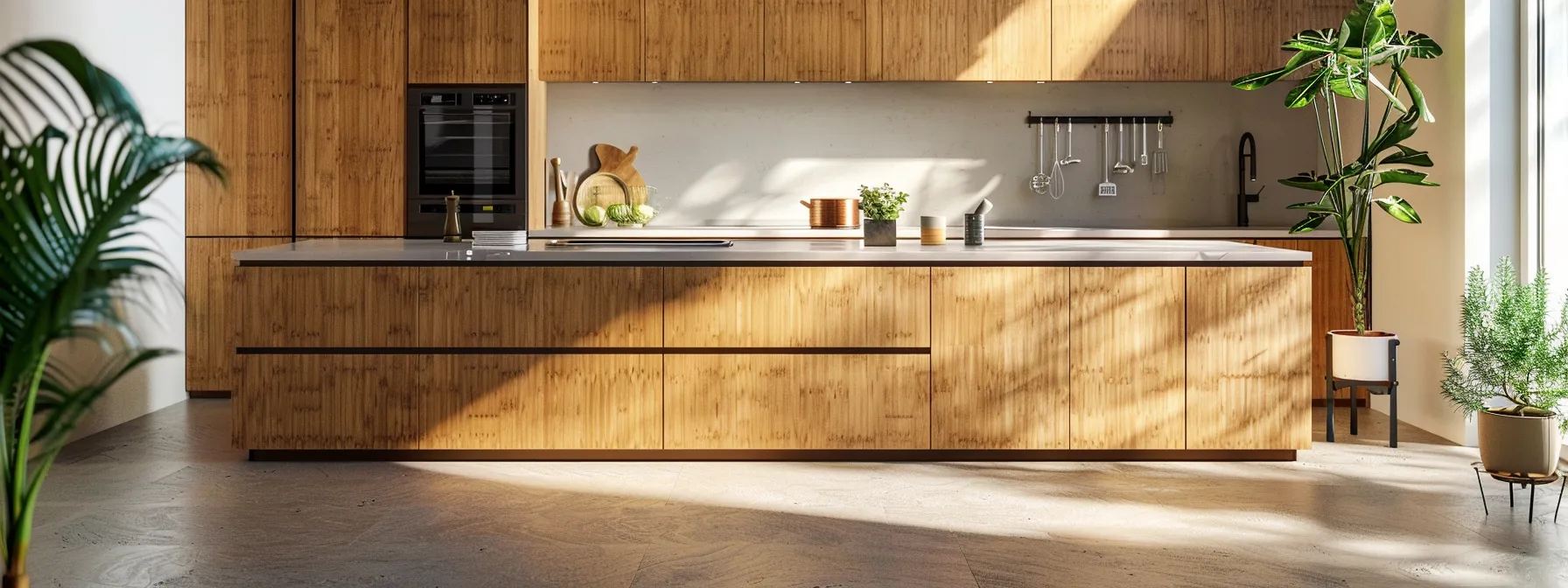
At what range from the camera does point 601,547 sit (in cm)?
301

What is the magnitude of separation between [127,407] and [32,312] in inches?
143

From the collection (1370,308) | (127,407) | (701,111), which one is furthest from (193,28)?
(1370,308)

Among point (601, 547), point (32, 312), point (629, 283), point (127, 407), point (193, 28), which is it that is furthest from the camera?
point (193, 28)

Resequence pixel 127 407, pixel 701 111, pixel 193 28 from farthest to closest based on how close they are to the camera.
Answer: pixel 701 111, pixel 193 28, pixel 127 407

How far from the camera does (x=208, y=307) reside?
5.75m

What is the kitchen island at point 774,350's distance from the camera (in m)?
3.96

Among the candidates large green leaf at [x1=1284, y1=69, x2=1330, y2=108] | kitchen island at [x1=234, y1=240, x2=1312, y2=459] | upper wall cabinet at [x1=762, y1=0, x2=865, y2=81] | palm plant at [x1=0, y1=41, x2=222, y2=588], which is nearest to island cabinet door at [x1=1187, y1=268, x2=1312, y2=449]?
kitchen island at [x1=234, y1=240, x2=1312, y2=459]

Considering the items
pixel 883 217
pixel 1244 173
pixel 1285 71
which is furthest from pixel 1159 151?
pixel 883 217

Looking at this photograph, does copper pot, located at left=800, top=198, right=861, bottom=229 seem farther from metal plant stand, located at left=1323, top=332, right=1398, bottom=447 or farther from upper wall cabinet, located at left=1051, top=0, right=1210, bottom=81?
metal plant stand, located at left=1323, top=332, right=1398, bottom=447

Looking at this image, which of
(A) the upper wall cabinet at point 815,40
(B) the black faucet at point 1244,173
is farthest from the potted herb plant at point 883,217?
(B) the black faucet at point 1244,173

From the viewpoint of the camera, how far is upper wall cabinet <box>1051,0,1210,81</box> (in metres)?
5.77

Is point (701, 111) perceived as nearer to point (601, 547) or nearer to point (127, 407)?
point (127, 407)

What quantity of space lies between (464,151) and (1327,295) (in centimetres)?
395

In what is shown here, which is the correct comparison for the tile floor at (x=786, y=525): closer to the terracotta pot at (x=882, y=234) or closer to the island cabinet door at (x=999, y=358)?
the island cabinet door at (x=999, y=358)
